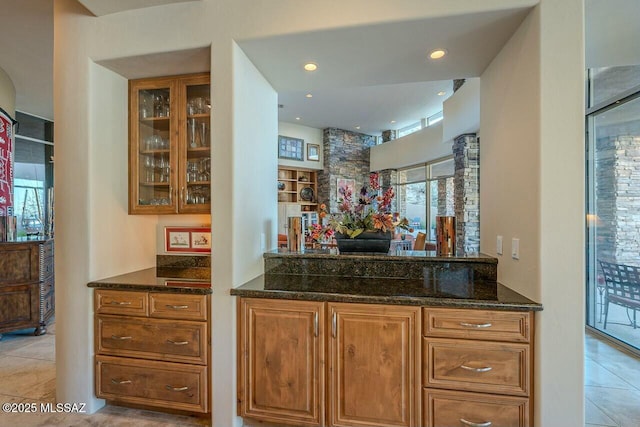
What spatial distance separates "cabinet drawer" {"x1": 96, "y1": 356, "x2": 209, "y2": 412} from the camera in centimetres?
206

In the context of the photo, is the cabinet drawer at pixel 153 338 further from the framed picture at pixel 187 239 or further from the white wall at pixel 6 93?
the white wall at pixel 6 93

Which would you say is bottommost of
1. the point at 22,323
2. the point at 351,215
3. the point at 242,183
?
the point at 22,323

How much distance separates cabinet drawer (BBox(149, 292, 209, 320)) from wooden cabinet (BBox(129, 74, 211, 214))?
0.61 meters

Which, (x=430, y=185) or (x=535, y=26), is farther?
(x=430, y=185)

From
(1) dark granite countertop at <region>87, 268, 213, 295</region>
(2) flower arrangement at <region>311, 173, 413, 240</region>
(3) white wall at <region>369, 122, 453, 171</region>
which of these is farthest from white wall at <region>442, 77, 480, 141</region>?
(1) dark granite countertop at <region>87, 268, 213, 295</region>

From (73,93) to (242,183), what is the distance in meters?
1.34

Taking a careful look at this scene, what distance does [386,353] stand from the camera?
1825mm

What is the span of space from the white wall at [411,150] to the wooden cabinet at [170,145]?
559 centimetres

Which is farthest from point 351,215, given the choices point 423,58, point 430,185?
point 430,185

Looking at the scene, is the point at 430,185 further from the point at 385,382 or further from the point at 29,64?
the point at 29,64

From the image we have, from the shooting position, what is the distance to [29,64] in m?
3.63

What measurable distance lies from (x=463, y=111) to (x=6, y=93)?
6520mm

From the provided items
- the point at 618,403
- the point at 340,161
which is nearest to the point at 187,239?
the point at 618,403

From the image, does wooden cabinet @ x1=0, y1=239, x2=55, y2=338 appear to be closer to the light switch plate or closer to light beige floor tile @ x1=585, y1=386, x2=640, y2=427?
the light switch plate
